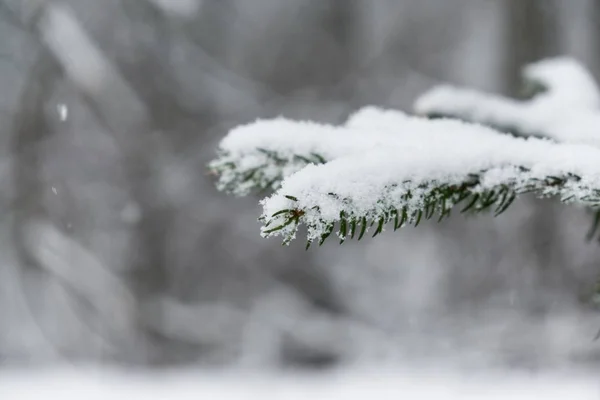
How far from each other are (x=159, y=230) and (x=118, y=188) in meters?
0.44

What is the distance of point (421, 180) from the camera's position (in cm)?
33

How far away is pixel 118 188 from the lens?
4.28 m

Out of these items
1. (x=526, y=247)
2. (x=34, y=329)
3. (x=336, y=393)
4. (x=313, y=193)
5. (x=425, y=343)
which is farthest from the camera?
(x=34, y=329)

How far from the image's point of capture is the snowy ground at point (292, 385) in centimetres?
337

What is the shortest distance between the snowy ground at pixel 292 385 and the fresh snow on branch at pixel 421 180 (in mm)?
3030

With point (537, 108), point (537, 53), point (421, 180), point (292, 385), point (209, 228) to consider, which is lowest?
point (421, 180)

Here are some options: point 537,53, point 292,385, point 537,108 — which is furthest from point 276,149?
point 537,53

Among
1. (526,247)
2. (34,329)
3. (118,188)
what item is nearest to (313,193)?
(526,247)

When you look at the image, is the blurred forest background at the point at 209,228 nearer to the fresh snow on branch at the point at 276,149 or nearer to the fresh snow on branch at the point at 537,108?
the fresh snow on branch at the point at 537,108

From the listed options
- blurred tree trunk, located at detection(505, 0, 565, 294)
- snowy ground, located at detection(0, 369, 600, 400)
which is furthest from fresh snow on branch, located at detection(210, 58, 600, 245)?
blurred tree trunk, located at detection(505, 0, 565, 294)

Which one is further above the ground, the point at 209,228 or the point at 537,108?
the point at 209,228

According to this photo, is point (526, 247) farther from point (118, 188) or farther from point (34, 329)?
point (34, 329)

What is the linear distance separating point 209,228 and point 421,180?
4235 millimetres

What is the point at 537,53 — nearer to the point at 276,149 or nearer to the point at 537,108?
the point at 537,108
